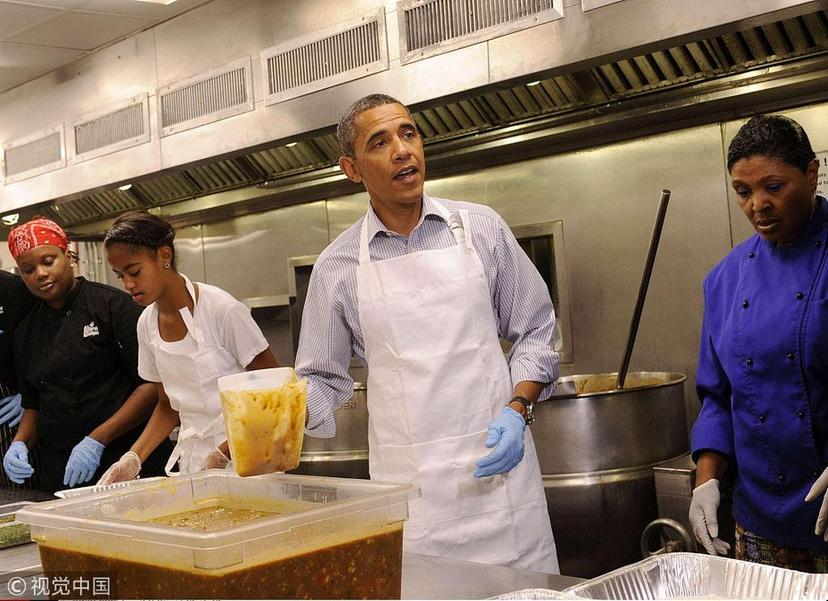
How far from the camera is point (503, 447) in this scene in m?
1.96

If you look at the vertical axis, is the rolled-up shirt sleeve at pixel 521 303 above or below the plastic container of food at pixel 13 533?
above

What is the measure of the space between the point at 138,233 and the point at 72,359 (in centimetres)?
75

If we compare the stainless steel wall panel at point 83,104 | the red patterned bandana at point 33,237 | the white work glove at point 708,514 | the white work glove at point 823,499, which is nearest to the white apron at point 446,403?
→ the white work glove at point 708,514

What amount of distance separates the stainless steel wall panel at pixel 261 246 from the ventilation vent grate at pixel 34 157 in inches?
38.9

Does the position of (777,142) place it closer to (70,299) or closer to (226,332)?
(226,332)

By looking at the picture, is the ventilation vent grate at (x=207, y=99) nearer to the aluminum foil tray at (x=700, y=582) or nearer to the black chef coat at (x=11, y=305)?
the black chef coat at (x=11, y=305)

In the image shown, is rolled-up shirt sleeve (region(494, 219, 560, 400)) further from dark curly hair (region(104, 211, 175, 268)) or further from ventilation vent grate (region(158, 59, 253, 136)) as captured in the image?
ventilation vent grate (region(158, 59, 253, 136))

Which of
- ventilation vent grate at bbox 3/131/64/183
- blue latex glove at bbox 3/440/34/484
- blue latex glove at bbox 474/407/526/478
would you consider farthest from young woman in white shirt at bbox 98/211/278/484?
ventilation vent grate at bbox 3/131/64/183

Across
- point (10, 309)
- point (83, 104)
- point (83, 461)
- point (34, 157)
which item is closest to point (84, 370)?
point (83, 461)

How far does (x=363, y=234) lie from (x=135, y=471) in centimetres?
92

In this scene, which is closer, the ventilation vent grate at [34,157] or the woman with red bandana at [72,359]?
the woman with red bandana at [72,359]

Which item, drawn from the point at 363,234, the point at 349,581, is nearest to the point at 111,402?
the point at 363,234

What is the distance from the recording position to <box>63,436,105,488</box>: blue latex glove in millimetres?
2986

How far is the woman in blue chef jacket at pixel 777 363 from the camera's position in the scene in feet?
6.17
